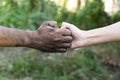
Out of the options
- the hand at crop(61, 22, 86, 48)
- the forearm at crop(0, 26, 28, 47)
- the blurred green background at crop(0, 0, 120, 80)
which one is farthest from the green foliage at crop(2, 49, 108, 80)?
the forearm at crop(0, 26, 28, 47)

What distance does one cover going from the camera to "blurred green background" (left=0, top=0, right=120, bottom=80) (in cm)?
492

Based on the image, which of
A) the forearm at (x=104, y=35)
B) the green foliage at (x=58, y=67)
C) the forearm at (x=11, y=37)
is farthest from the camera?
the green foliage at (x=58, y=67)

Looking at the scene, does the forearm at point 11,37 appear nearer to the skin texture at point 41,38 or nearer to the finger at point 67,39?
the skin texture at point 41,38

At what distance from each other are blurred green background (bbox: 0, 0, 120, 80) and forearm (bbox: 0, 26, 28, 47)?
1.77 m

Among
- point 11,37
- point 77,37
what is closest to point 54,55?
point 77,37

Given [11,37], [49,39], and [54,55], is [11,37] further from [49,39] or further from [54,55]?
[54,55]

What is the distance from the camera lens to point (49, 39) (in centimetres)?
309

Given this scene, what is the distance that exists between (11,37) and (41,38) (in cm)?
20

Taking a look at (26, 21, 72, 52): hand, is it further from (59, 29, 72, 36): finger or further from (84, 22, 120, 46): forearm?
(84, 22, 120, 46): forearm

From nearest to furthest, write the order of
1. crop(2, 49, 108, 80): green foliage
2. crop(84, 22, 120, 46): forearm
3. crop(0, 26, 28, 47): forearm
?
crop(0, 26, 28, 47): forearm
crop(84, 22, 120, 46): forearm
crop(2, 49, 108, 80): green foliage

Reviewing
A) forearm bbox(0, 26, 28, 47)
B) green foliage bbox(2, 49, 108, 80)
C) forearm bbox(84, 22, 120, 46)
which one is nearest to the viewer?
forearm bbox(0, 26, 28, 47)

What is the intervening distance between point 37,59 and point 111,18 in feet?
3.10

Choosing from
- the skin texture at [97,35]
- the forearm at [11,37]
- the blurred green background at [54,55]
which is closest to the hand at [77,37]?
the skin texture at [97,35]

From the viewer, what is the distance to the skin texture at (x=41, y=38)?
301 centimetres
